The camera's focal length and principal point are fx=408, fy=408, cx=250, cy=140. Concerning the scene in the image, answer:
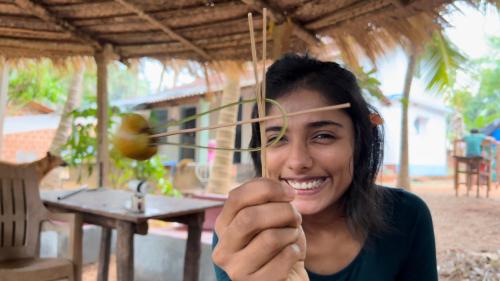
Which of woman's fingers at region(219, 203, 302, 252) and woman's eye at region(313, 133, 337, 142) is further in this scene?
woman's eye at region(313, 133, 337, 142)

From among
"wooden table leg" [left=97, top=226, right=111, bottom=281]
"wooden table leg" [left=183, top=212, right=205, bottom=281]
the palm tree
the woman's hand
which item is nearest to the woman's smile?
the woman's hand

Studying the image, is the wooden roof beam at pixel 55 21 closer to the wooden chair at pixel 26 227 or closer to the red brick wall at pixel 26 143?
the wooden chair at pixel 26 227

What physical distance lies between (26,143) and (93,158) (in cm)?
815

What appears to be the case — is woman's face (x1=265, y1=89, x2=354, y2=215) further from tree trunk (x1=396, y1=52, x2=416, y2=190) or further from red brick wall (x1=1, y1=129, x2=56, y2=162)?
red brick wall (x1=1, y1=129, x2=56, y2=162)

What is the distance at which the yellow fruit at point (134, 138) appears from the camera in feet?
2.26

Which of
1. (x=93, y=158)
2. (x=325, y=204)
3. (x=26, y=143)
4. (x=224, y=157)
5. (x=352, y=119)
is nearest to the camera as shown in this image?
(x=325, y=204)

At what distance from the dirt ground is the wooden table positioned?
1.64 metres

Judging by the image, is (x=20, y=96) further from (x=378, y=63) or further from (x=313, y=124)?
(x=313, y=124)

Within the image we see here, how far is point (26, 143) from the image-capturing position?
12664mm

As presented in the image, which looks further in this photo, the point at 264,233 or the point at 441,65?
the point at 441,65

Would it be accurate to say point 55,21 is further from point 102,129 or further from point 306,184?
point 306,184

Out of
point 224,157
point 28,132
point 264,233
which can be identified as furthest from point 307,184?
point 28,132

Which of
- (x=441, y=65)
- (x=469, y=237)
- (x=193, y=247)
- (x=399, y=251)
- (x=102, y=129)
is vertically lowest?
(x=193, y=247)

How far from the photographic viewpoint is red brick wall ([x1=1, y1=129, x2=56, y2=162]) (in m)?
12.3
